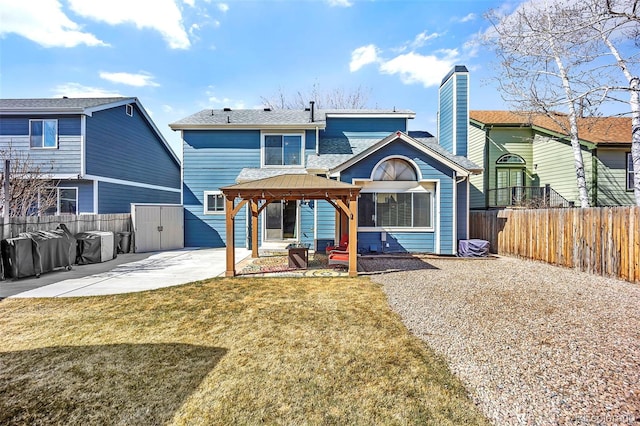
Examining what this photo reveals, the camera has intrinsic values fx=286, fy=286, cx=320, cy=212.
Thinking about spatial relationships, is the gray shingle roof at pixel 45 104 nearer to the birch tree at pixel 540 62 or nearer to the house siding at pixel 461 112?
the house siding at pixel 461 112

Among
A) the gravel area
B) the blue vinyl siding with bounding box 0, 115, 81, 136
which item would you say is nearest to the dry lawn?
the gravel area

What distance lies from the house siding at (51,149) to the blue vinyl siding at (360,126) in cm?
1060

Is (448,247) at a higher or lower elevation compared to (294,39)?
lower

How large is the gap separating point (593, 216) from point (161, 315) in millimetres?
10201

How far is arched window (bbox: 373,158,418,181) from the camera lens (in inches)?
407

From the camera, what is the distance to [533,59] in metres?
12.0

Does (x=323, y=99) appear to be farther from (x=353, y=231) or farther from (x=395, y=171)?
(x=353, y=231)

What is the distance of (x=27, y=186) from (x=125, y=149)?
438cm

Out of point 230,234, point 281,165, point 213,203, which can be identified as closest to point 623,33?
point 281,165

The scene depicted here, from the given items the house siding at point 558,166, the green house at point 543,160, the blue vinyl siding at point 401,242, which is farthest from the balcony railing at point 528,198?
the blue vinyl siding at point 401,242

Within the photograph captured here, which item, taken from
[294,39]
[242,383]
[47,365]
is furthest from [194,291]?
[294,39]

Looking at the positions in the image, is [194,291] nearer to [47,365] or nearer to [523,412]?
[47,365]

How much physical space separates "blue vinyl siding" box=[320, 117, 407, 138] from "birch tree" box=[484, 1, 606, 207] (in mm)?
4753

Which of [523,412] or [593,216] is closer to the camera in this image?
[523,412]
